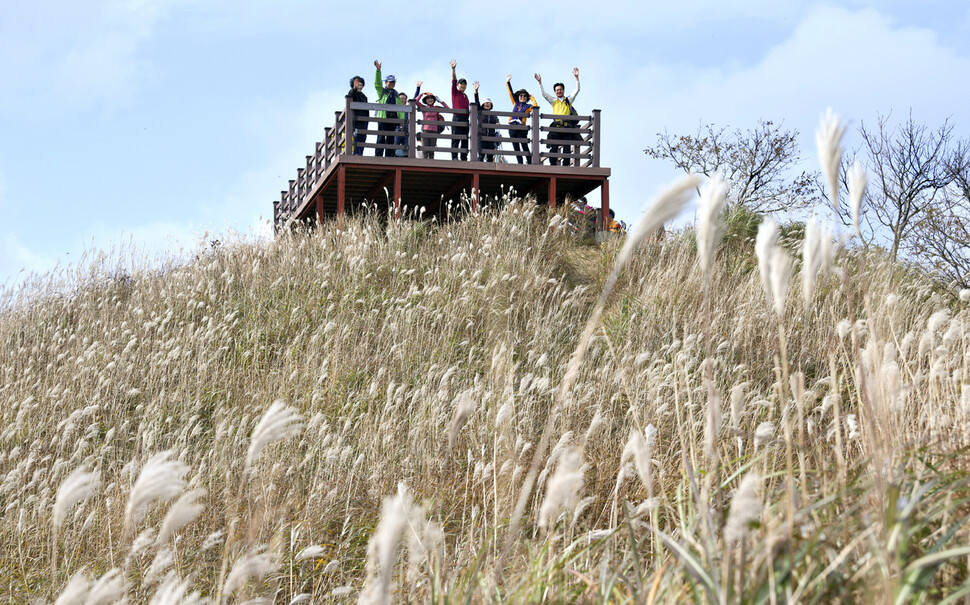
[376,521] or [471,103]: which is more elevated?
[471,103]

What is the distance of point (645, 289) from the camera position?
26.8 ft

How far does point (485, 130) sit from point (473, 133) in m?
0.59

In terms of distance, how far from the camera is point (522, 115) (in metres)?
15.6

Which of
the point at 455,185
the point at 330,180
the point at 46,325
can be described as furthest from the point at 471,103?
the point at 46,325

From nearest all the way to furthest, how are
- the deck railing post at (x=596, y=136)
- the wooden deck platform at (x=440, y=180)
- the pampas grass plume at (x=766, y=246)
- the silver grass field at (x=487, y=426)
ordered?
the pampas grass plume at (x=766, y=246), the silver grass field at (x=487, y=426), the wooden deck platform at (x=440, y=180), the deck railing post at (x=596, y=136)

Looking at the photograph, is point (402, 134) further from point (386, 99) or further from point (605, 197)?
point (605, 197)

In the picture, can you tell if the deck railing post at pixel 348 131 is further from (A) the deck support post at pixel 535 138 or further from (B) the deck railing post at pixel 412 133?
(A) the deck support post at pixel 535 138

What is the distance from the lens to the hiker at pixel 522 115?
15592mm

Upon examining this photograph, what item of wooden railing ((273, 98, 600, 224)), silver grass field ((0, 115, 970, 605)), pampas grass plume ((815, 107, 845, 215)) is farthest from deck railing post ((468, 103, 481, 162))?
pampas grass plume ((815, 107, 845, 215))

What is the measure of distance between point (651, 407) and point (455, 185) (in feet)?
41.2

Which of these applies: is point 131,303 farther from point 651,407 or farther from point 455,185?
point 455,185

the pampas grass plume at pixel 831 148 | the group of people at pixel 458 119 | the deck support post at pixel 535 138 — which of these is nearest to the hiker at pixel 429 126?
the group of people at pixel 458 119

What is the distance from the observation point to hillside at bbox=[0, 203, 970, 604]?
168cm

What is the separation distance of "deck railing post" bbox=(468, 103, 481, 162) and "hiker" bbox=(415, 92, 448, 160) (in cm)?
64
